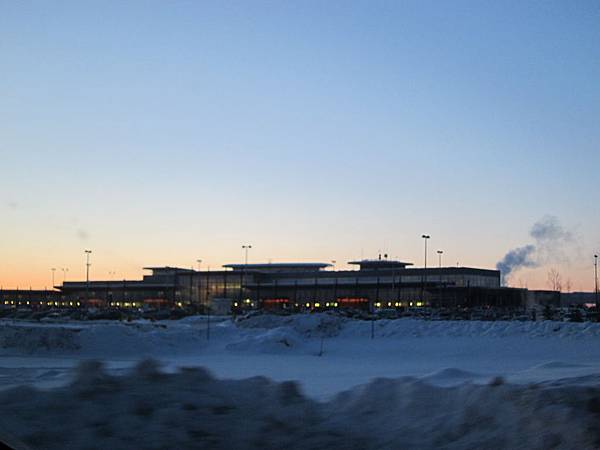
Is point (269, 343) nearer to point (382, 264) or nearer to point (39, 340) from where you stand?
point (39, 340)

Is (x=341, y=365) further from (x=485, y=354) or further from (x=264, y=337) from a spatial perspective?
(x=264, y=337)

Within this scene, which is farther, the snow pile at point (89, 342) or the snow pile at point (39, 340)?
the snow pile at point (89, 342)

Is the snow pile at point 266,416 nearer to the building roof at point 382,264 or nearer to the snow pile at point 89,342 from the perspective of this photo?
the snow pile at point 89,342

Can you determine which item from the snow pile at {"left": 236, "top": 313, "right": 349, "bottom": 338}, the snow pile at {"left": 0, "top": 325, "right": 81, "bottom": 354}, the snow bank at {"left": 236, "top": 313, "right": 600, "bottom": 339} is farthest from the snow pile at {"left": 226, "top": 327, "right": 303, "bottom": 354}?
the snow pile at {"left": 0, "top": 325, "right": 81, "bottom": 354}

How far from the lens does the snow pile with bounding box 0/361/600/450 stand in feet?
24.3

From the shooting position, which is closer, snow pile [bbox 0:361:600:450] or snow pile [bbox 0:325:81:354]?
snow pile [bbox 0:361:600:450]

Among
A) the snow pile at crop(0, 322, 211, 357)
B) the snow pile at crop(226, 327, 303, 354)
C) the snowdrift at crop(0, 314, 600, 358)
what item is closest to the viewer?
the snow pile at crop(0, 322, 211, 357)

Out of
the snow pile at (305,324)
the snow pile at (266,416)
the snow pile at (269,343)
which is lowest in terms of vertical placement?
the snow pile at (269,343)

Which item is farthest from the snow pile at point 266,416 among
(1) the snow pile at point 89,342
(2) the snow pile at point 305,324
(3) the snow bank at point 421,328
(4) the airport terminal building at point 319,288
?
(4) the airport terminal building at point 319,288

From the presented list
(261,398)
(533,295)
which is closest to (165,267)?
(533,295)

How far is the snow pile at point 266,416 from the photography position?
7402 millimetres

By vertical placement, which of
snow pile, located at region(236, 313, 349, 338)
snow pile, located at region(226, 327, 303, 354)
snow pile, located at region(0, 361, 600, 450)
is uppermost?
snow pile, located at region(0, 361, 600, 450)

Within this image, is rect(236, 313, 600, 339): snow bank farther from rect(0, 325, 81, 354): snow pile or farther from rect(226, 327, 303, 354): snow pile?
rect(0, 325, 81, 354): snow pile

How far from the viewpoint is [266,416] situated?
8383 mm
